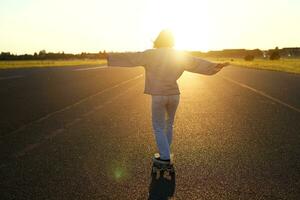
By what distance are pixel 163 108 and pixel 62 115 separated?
6520 mm

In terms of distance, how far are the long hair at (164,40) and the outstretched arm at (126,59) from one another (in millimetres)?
244

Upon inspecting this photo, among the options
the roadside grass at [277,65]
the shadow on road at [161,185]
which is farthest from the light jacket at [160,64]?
the roadside grass at [277,65]

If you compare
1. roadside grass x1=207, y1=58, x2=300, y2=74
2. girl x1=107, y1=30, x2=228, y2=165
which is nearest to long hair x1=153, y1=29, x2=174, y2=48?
girl x1=107, y1=30, x2=228, y2=165

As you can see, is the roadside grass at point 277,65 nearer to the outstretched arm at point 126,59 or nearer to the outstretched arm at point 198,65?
the outstretched arm at point 198,65

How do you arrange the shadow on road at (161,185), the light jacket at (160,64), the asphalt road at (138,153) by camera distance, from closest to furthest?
the shadow on road at (161,185) → the asphalt road at (138,153) → the light jacket at (160,64)

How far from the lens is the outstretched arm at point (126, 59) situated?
235 inches

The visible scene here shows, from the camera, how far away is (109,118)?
467 inches

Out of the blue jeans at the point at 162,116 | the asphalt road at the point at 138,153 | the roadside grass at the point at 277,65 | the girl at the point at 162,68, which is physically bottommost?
the roadside grass at the point at 277,65

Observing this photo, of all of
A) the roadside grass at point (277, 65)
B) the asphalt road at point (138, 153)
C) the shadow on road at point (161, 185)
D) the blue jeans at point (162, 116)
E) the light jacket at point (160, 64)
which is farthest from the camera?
the roadside grass at point (277, 65)

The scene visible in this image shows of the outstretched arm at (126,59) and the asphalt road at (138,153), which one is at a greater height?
the outstretched arm at (126,59)

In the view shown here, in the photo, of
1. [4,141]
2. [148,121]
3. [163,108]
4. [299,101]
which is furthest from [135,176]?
[299,101]

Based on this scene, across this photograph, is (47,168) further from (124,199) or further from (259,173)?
Result: (259,173)

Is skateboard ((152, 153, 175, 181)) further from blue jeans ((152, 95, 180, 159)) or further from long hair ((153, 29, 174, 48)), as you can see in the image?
long hair ((153, 29, 174, 48))

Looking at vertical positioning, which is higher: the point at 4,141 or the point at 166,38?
the point at 166,38
